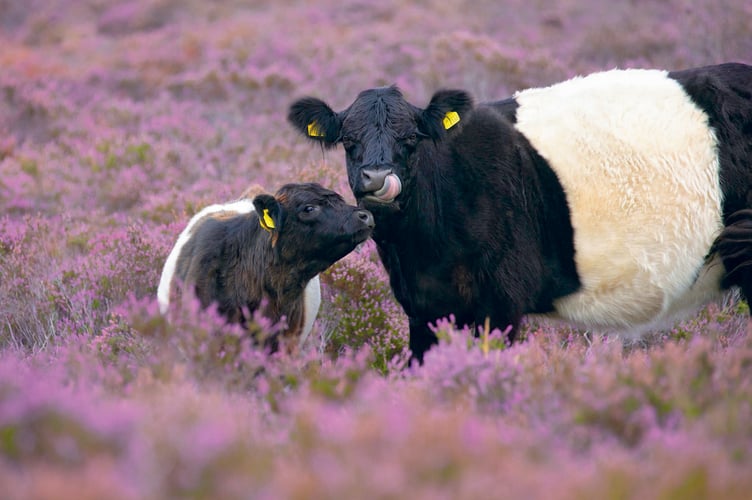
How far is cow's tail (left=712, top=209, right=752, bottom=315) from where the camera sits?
4887mm

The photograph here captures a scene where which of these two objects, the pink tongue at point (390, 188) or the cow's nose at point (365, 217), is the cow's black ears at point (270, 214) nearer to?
the cow's nose at point (365, 217)

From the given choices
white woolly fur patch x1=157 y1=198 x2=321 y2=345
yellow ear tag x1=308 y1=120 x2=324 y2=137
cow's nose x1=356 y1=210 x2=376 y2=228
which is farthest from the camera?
white woolly fur patch x1=157 y1=198 x2=321 y2=345

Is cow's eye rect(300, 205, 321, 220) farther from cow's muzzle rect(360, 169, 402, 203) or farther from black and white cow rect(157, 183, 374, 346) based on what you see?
cow's muzzle rect(360, 169, 402, 203)

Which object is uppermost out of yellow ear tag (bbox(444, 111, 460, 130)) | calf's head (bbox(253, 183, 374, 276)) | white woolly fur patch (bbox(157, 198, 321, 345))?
yellow ear tag (bbox(444, 111, 460, 130))

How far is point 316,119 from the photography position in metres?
5.16

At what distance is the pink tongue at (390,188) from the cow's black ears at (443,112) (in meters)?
0.49

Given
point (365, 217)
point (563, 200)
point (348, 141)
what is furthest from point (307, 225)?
point (563, 200)

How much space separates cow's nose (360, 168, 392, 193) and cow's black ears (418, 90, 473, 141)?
513 mm

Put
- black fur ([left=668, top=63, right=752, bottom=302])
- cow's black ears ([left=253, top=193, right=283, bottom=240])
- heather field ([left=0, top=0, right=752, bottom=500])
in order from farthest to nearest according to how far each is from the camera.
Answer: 1. cow's black ears ([left=253, top=193, right=283, bottom=240])
2. black fur ([left=668, top=63, right=752, bottom=302])
3. heather field ([left=0, top=0, right=752, bottom=500])

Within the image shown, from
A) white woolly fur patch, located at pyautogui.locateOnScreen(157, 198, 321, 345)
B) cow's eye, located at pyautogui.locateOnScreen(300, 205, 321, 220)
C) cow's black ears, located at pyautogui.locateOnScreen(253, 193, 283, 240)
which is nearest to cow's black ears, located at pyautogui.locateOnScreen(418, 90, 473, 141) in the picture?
cow's eye, located at pyautogui.locateOnScreen(300, 205, 321, 220)

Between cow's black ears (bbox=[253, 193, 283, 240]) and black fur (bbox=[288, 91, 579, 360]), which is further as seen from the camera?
cow's black ears (bbox=[253, 193, 283, 240])

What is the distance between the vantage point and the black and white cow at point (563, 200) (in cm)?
490

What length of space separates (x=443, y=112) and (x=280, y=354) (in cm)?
174

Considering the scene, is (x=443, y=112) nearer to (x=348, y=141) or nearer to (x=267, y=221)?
(x=348, y=141)
